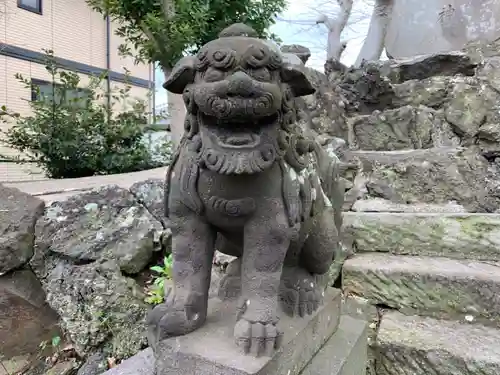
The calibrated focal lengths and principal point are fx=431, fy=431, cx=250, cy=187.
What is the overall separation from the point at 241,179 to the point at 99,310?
1365mm

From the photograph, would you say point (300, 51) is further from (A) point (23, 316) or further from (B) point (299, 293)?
(A) point (23, 316)

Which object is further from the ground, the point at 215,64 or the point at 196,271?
the point at 215,64

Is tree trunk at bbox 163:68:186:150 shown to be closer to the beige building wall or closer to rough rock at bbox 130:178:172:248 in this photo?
rough rock at bbox 130:178:172:248

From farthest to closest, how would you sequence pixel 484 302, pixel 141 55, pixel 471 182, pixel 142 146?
pixel 142 146
pixel 141 55
pixel 471 182
pixel 484 302

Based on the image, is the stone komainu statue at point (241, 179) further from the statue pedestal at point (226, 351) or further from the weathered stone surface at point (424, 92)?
A: the weathered stone surface at point (424, 92)

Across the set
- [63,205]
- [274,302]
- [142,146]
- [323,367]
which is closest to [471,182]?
[323,367]

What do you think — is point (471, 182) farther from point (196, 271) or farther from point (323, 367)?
point (196, 271)

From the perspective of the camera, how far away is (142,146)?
179 inches

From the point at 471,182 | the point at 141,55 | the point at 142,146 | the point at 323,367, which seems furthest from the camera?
the point at 142,146

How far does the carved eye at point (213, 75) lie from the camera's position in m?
0.92

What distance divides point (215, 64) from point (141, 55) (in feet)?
10.6

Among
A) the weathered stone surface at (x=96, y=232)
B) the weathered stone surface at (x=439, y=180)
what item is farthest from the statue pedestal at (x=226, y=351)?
the weathered stone surface at (x=439, y=180)

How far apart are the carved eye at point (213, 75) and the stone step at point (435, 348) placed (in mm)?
1271

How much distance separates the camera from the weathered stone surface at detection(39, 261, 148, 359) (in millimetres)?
2016
